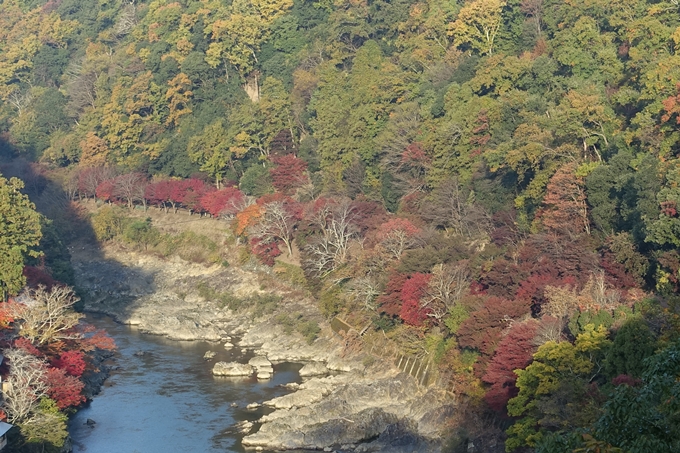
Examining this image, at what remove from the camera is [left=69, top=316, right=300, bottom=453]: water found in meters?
32.3

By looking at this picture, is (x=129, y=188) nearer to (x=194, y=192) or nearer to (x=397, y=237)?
(x=194, y=192)

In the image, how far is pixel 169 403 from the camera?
36.2 m

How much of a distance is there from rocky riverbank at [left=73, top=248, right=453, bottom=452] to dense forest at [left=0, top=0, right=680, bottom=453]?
5.35 feet

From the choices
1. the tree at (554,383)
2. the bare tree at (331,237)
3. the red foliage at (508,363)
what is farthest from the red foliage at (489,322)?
the bare tree at (331,237)

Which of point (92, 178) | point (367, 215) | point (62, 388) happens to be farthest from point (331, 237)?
point (92, 178)

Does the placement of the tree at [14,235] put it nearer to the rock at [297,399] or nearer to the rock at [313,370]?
the rock at [297,399]

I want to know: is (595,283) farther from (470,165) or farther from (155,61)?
(155,61)

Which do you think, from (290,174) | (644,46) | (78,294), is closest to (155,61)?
(290,174)

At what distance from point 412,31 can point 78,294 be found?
3227cm

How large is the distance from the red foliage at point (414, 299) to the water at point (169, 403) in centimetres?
567

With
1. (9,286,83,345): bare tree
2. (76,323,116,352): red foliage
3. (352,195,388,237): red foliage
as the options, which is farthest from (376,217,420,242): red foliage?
(9,286,83,345): bare tree

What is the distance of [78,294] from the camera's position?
158 ft

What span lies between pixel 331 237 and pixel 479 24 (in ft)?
68.5

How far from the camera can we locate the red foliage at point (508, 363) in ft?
98.0
